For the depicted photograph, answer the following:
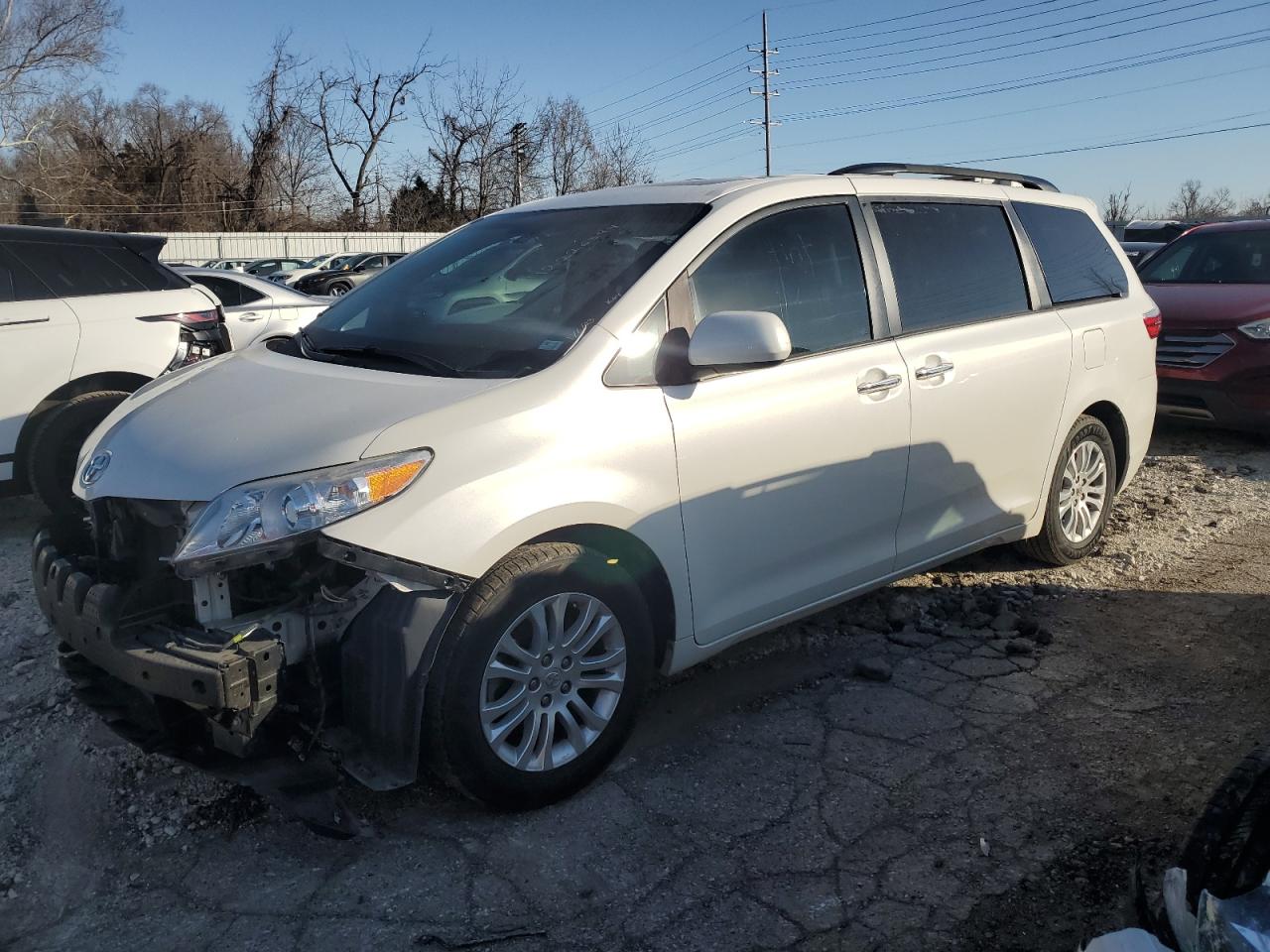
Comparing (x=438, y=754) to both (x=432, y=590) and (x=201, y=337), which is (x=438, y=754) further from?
(x=201, y=337)

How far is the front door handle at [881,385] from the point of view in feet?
12.5

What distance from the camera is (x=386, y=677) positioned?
2.73m

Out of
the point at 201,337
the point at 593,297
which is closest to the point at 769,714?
the point at 593,297

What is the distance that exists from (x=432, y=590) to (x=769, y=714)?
153 centimetres

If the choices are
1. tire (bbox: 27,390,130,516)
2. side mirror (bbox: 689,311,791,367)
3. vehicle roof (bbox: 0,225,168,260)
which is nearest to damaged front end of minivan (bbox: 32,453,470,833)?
side mirror (bbox: 689,311,791,367)

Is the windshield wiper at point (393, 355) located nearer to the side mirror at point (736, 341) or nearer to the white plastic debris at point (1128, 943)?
the side mirror at point (736, 341)

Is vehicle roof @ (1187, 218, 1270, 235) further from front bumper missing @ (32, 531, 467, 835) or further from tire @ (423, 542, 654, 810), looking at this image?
front bumper missing @ (32, 531, 467, 835)

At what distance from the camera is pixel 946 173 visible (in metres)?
4.67

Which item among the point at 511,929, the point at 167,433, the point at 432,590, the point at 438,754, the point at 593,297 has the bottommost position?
the point at 511,929

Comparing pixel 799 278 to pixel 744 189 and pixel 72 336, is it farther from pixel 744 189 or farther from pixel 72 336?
pixel 72 336

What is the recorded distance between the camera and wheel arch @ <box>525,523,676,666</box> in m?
3.06

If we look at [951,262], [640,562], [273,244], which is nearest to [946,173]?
[951,262]

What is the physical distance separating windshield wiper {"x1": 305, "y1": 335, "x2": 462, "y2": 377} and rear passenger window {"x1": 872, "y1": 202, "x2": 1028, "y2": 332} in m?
1.85

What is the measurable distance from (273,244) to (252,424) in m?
44.3
